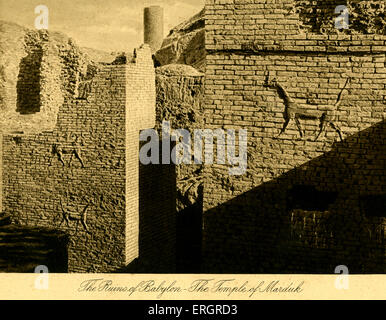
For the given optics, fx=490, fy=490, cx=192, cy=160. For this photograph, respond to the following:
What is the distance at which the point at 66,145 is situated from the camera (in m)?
9.15

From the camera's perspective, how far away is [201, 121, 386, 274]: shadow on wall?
598 centimetres

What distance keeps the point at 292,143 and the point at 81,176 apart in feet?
14.7

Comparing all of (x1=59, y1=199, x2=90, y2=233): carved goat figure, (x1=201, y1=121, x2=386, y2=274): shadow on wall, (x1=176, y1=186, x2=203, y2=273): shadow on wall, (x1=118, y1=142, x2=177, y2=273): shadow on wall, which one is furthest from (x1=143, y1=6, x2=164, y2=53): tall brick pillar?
(x1=201, y1=121, x2=386, y2=274): shadow on wall

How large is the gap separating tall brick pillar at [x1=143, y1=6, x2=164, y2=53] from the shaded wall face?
52.1 ft

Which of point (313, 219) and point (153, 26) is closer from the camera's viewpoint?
point (313, 219)

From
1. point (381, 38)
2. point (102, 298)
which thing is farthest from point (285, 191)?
point (102, 298)

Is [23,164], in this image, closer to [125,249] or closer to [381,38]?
[125,249]

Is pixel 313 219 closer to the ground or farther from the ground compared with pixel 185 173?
closer to the ground

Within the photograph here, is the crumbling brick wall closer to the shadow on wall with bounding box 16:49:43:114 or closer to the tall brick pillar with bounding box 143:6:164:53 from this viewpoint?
the shadow on wall with bounding box 16:49:43:114

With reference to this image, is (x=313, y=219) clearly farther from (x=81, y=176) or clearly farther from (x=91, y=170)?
(x=81, y=176)

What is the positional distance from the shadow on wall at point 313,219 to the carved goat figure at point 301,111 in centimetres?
31

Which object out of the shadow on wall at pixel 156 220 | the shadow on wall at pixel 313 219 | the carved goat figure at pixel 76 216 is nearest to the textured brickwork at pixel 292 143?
the shadow on wall at pixel 313 219

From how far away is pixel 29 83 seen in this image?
1069 centimetres

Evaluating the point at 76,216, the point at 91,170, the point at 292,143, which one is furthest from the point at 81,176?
the point at 292,143
